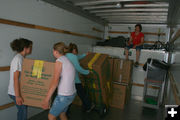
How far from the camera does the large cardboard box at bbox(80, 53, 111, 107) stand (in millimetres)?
3302

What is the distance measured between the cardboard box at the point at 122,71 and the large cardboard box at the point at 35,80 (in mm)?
2863

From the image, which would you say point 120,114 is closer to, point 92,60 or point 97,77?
point 97,77

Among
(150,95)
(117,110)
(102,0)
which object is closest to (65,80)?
(102,0)

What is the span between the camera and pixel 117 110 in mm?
4090

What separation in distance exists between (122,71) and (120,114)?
4.31 ft

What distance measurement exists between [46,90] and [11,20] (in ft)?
5.05

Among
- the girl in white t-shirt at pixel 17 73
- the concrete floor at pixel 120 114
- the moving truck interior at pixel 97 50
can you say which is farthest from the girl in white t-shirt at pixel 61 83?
the concrete floor at pixel 120 114

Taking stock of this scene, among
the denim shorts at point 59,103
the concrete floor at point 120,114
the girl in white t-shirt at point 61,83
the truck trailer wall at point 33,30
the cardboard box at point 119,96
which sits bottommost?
the concrete floor at point 120,114

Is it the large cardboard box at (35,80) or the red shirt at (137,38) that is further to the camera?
the red shirt at (137,38)

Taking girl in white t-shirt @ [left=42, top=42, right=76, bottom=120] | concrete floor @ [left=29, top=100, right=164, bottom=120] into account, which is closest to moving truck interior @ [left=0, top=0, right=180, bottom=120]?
concrete floor @ [left=29, top=100, right=164, bottom=120]

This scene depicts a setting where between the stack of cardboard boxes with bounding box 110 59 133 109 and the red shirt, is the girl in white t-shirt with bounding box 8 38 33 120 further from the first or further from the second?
the red shirt

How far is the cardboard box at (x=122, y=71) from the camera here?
4.45 metres

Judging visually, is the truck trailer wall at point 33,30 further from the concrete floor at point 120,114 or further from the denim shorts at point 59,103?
the denim shorts at point 59,103

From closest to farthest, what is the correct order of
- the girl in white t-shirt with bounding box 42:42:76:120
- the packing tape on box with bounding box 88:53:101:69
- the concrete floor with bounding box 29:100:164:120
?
the girl in white t-shirt with bounding box 42:42:76:120
the packing tape on box with bounding box 88:53:101:69
the concrete floor with bounding box 29:100:164:120
